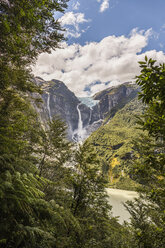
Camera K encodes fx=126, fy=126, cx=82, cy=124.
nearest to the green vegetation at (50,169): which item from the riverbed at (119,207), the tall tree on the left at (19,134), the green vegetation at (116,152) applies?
the tall tree on the left at (19,134)

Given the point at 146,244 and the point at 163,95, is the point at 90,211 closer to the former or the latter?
the point at 146,244

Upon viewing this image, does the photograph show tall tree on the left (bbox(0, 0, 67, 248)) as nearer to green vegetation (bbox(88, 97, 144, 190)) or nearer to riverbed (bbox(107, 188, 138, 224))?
riverbed (bbox(107, 188, 138, 224))

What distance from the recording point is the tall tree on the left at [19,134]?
6.11 ft

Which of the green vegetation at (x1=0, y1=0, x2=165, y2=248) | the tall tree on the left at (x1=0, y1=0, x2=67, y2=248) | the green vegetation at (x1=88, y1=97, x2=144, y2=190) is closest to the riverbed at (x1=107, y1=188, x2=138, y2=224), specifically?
the green vegetation at (x1=0, y1=0, x2=165, y2=248)

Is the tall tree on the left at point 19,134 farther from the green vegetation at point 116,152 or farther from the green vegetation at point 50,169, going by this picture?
the green vegetation at point 116,152

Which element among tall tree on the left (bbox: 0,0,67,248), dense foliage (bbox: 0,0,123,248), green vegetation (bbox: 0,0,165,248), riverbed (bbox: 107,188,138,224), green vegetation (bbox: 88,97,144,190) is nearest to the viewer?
tall tree on the left (bbox: 0,0,67,248)

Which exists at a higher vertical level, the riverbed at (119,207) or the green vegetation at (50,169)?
the green vegetation at (50,169)

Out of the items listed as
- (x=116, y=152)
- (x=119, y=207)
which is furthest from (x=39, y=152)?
(x=116, y=152)

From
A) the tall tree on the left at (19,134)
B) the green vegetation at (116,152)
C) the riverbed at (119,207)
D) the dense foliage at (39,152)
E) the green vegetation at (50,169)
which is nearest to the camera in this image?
the tall tree on the left at (19,134)

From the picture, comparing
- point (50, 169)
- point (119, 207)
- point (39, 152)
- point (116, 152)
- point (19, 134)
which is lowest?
point (119, 207)

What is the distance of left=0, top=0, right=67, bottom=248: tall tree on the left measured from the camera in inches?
73.4

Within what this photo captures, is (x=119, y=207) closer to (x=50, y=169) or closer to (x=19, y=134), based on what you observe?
(x=50, y=169)

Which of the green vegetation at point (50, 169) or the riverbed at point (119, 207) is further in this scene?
the riverbed at point (119, 207)

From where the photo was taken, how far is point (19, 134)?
489 cm
